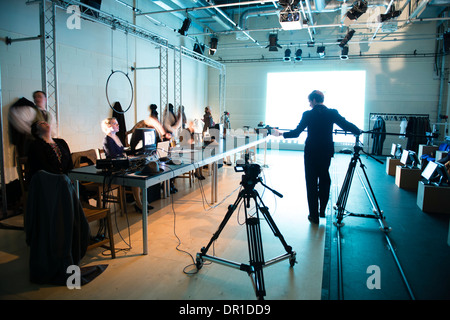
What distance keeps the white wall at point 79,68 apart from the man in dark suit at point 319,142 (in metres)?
4.16

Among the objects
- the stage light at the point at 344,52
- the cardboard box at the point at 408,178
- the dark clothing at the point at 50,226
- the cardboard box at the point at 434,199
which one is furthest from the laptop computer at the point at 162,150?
the stage light at the point at 344,52

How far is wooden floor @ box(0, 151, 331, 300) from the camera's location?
2082 millimetres

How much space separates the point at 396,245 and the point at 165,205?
274 cm

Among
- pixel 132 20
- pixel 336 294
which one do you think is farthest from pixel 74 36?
pixel 336 294

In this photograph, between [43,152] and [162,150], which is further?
[162,150]

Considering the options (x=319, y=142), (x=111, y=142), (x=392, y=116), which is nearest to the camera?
(x=319, y=142)

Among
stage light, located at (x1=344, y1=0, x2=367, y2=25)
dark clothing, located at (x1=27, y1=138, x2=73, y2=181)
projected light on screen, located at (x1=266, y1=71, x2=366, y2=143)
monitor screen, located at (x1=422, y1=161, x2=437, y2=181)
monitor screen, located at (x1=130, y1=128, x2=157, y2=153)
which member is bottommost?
monitor screen, located at (x1=422, y1=161, x2=437, y2=181)

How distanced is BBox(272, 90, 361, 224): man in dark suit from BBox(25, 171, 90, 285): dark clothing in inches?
93.0

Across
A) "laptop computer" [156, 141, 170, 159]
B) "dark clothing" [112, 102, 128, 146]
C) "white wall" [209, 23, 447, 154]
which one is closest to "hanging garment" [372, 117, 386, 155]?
"white wall" [209, 23, 447, 154]

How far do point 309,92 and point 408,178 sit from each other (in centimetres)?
584

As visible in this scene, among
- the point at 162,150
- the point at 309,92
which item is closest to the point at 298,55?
the point at 309,92

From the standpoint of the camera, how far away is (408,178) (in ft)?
17.2

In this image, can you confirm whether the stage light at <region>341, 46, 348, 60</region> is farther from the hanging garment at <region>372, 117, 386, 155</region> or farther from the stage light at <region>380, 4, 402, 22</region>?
the stage light at <region>380, 4, 402, 22</region>

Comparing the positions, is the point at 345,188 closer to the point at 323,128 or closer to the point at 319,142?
the point at 319,142
